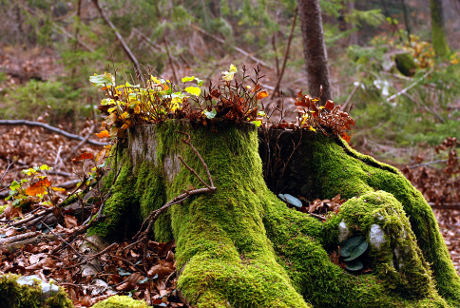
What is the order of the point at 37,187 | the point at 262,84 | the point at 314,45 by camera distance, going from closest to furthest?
the point at 37,187
the point at 314,45
the point at 262,84

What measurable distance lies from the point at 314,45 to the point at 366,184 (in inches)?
131

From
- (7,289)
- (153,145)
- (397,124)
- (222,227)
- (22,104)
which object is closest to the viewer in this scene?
(7,289)

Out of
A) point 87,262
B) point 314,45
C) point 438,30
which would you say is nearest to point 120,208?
point 87,262

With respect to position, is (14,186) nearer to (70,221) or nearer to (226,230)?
(70,221)

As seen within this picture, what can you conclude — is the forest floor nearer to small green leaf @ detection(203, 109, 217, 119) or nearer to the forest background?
small green leaf @ detection(203, 109, 217, 119)

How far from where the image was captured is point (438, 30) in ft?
54.7

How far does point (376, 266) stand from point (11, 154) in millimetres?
7166

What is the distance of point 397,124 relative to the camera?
9516 mm

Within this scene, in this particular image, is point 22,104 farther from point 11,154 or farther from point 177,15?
point 177,15

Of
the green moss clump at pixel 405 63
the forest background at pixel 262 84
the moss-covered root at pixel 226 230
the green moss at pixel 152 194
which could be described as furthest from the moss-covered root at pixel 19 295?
the green moss clump at pixel 405 63

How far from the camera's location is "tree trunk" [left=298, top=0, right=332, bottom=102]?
5.97m

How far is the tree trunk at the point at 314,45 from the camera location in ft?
19.6

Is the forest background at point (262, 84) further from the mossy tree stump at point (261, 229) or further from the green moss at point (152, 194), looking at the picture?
the green moss at point (152, 194)

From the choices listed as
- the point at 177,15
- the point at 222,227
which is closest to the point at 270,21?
the point at 177,15
